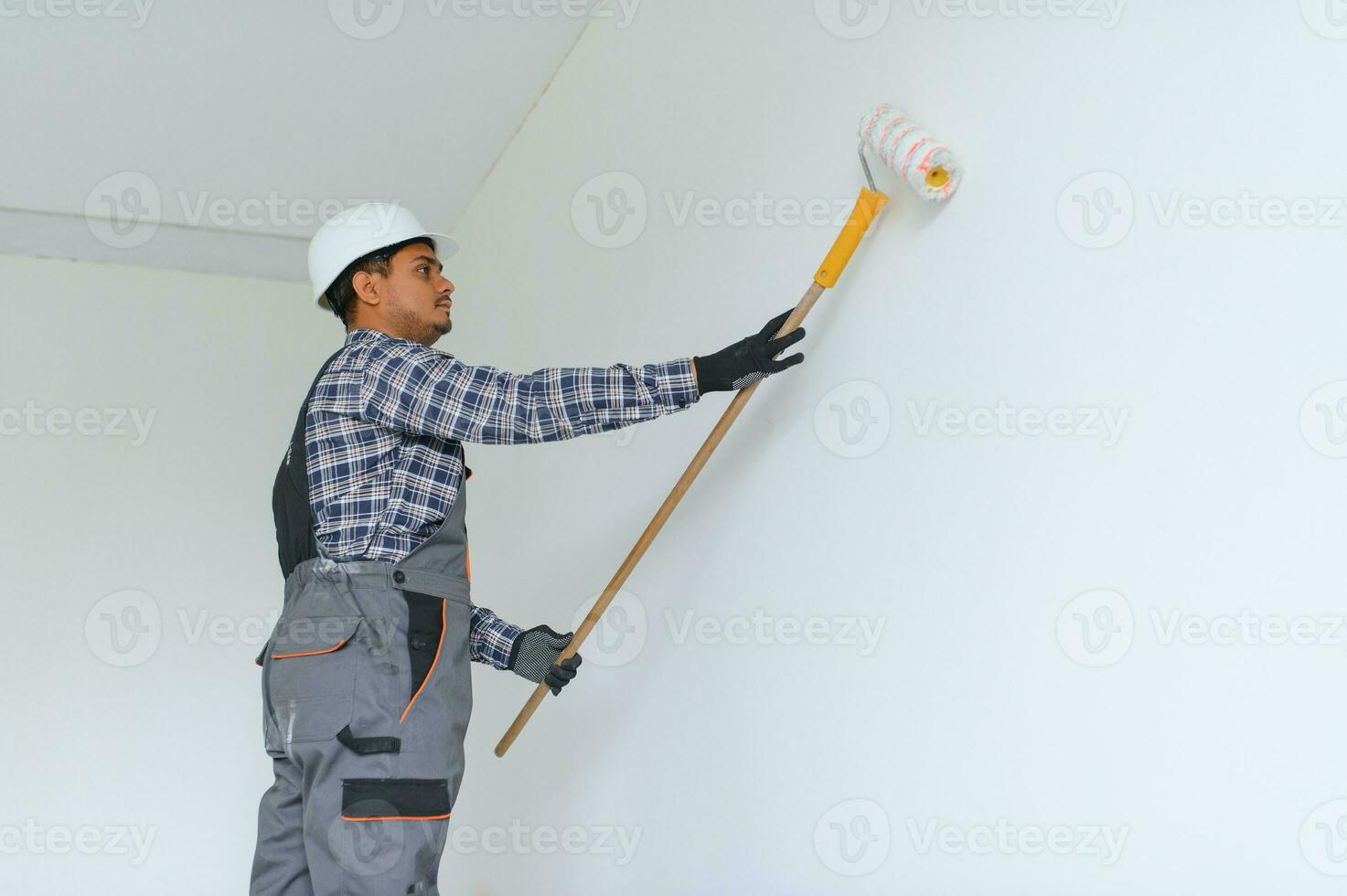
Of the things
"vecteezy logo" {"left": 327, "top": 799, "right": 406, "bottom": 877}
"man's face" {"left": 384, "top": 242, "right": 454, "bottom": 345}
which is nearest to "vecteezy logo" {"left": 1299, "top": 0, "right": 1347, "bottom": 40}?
"man's face" {"left": 384, "top": 242, "right": 454, "bottom": 345}

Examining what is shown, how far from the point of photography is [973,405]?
5.29 ft

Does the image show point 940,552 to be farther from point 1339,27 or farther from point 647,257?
point 647,257

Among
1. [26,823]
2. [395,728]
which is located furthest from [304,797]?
[26,823]
